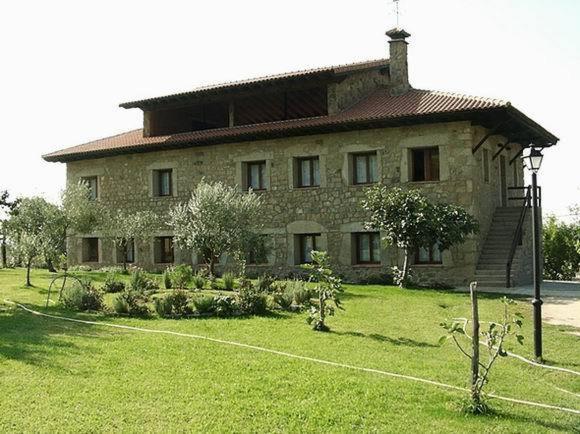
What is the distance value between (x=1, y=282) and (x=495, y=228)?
15.8 metres

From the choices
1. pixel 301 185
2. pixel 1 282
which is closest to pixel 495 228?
pixel 301 185

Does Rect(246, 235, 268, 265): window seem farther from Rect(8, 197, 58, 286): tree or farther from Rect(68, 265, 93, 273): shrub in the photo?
Rect(68, 265, 93, 273): shrub

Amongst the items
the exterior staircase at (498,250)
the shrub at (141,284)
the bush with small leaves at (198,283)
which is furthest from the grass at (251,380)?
the exterior staircase at (498,250)

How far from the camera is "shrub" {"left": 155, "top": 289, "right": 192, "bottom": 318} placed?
1362cm

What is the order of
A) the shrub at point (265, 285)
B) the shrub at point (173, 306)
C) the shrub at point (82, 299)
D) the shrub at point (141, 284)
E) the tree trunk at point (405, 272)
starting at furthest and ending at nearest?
the tree trunk at point (405, 272)
the shrub at point (141, 284)
the shrub at point (265, 285)
the shrub at point (82, 299)
the shrub at point (173, 306)

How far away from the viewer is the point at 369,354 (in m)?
10.3

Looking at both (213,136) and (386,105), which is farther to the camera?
(213,136)

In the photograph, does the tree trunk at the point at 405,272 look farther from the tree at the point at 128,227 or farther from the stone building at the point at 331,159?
the tree at the point at 128,227

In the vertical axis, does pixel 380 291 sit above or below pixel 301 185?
below

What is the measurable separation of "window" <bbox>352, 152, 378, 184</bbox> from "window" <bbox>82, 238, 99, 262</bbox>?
12.5 metres

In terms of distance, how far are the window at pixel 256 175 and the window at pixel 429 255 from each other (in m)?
6.23

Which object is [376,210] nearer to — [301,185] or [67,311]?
[301,185]

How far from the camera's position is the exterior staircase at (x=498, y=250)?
65.1 ft

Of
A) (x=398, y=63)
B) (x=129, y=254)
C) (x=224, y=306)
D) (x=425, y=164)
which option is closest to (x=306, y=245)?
(x=425, y=164)
